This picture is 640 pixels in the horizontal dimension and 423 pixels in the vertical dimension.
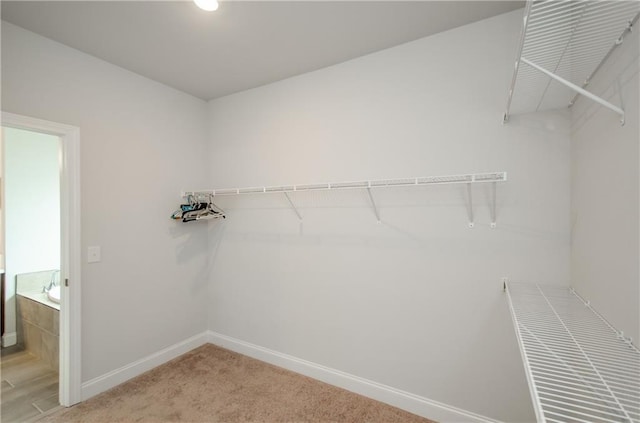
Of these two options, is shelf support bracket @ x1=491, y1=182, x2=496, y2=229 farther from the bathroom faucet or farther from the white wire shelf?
the bathroom faucet

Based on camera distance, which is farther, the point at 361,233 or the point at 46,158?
the point at 46,158

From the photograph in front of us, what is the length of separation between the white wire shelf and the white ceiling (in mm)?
1773

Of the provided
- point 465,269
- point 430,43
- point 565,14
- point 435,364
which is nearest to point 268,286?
point 435,364

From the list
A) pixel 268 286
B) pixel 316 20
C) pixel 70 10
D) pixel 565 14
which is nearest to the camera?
pixel 565 14

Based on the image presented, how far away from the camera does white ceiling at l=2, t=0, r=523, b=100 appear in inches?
68.0

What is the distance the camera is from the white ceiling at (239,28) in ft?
5.67

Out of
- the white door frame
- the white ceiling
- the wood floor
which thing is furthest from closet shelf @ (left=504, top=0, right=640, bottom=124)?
the wood floor

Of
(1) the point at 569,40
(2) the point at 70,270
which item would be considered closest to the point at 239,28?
(1) the point at 569,40

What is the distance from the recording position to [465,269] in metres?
1.91

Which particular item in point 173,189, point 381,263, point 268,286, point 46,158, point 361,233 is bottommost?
point 268,286

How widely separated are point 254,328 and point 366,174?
1.88 meters

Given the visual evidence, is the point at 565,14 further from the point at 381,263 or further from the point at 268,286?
the point at 268,286

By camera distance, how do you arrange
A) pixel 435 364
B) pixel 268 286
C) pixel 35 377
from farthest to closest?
pixel 268 286, pixel 35 377, pixel 435 364

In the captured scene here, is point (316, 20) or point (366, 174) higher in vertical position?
point (316, 20)
